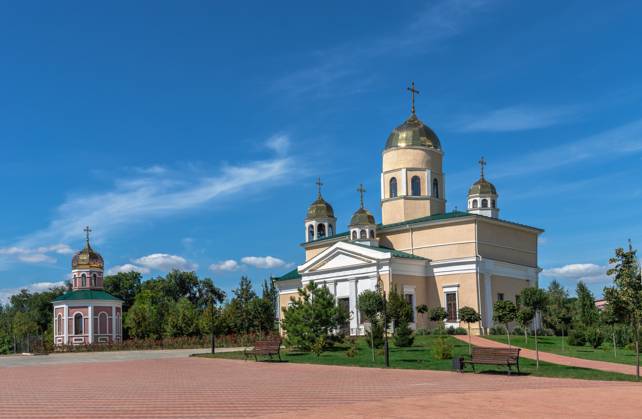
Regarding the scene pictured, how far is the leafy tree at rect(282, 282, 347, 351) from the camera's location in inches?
1355

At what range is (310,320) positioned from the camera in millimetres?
34688

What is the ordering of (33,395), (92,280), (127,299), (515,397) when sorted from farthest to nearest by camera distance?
(127,299), (92,280), (33,395), (515,397)

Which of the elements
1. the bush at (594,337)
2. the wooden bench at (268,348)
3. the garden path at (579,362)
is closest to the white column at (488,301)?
the bush at (594,337)

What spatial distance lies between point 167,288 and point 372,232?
58.3m

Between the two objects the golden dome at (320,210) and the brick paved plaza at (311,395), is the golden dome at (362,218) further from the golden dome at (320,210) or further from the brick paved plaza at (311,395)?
the brick paved plaza at (311,395)

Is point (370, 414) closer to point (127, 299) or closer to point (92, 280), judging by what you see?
point (92, 280)

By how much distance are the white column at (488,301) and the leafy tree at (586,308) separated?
18.5 feet

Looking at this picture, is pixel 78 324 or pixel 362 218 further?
pixel 78 324

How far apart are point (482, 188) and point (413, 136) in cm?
630

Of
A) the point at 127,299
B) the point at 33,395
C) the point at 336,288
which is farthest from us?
the point at 127,299

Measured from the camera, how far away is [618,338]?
4322 centimetres

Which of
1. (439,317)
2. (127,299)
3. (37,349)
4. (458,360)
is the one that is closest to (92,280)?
(37,349)

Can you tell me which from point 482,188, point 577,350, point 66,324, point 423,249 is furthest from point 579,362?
point 66,324

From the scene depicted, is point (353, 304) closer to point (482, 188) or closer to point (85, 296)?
point (482, 188)
